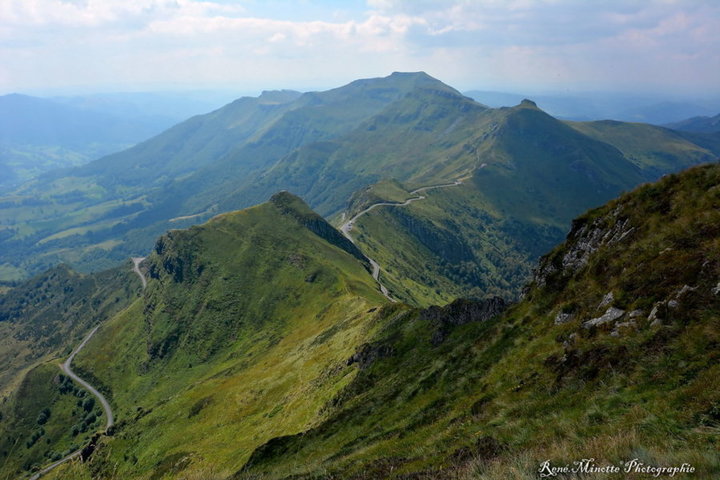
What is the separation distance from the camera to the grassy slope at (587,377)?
15586 mm

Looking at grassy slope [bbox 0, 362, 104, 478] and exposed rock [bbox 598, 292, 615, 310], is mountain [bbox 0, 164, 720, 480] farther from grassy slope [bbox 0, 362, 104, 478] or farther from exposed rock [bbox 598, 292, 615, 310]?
grassy slope [bbox 0, 362, 104, 478]

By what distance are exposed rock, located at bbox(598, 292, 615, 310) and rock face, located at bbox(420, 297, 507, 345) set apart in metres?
26.6

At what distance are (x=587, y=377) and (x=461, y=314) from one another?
1746 inches

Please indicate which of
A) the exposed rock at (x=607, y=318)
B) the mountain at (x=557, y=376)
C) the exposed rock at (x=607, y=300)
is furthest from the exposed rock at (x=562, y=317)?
Answer: the exposed rock at (x=607, y=318)

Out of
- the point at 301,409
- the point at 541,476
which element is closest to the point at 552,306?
the point at 541,476

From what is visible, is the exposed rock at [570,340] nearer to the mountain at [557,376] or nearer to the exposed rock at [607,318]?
the mountain at [557,376]

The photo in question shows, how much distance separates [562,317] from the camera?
1400 inches

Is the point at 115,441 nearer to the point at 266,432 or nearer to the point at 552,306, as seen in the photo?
the point at 266,432

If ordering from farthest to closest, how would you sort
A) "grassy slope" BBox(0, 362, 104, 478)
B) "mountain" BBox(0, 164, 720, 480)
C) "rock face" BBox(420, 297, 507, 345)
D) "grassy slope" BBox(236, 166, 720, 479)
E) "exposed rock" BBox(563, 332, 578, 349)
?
1. "grassy slope" BBox(0, 362, 104, 478)
2. "rock face" BBox(420, 297, 507, 345)
3. "exposed rock" BBox(563, 332, 578, 349)
4. "mountain" BBox(0, 164, 720, 480)
5. "grassy slope" BBox(236, 166, 720, 479)

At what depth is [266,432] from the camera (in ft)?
272

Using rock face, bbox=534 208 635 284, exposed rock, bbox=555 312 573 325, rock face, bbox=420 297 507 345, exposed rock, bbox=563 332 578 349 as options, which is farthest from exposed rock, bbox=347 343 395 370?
exposed rock, bbox=563 332 578 349

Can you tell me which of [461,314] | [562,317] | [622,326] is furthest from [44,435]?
[622,326]

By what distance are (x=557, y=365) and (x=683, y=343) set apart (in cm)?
925

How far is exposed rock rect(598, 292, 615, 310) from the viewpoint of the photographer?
30.3 metres
